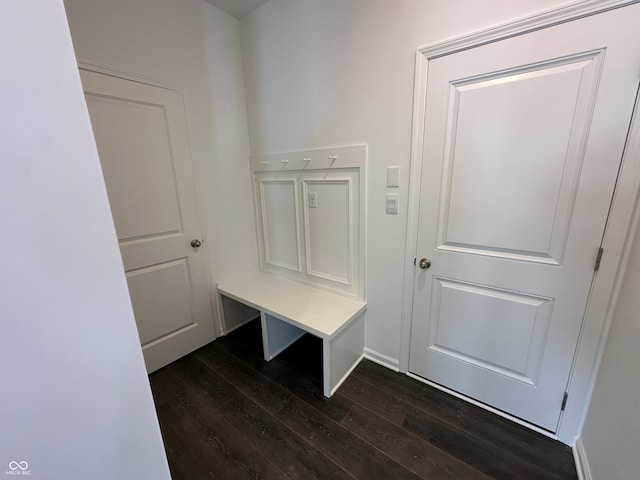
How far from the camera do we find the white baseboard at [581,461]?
1.20 metres

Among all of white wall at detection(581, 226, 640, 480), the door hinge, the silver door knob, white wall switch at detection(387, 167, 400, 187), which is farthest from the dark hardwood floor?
white wall switch at detection(387, 167, 400, 187)

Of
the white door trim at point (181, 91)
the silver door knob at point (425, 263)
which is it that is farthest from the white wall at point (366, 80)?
the white door trim at point (181, 91)

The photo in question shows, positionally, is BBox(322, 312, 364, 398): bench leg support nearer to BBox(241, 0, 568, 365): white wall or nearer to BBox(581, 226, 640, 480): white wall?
BBox(241, 0, 568, 365): white wall

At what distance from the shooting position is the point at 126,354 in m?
0.70

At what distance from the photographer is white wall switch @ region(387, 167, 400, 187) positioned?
5.27ft

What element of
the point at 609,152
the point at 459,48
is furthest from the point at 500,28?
the point at 609,152

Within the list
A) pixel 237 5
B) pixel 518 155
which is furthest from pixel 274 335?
pixel 237 5

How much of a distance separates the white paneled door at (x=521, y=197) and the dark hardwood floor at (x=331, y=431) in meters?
0.21

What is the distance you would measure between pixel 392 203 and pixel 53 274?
1.54 metres

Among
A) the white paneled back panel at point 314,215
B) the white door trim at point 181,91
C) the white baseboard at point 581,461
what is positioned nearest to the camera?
the white baseboard at point 581,461

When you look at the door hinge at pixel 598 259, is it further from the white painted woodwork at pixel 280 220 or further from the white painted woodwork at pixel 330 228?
the white painted woodwork at pixel 280 220

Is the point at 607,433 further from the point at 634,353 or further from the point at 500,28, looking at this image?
the point at 500,28

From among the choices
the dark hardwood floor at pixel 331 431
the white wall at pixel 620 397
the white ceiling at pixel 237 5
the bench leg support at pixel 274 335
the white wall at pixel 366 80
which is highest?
the white ceiling at pixel 237 5

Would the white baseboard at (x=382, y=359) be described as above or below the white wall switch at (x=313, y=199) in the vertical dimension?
below
